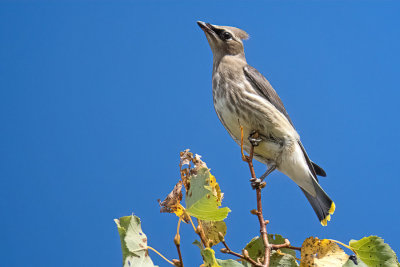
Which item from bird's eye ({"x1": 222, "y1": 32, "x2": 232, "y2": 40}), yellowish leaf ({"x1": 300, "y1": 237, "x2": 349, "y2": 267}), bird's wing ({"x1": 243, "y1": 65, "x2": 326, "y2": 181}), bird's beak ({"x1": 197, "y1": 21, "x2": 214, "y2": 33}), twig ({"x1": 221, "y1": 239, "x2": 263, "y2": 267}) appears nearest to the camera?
twig ({"x1": 221, "y1": 239, "x2": 263, "y2": 267})

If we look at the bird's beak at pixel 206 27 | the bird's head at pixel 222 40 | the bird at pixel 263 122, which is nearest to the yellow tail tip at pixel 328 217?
the bird at pixel 263 122

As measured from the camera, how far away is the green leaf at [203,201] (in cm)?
143

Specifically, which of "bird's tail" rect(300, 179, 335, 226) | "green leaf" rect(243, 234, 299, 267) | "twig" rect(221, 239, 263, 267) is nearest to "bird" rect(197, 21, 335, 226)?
"bird's tail" rect(300, 179, 335, 226)

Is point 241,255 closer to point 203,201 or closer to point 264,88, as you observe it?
point 203,201

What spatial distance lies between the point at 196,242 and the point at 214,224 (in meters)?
0.08

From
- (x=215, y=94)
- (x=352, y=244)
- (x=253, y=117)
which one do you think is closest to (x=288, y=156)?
(x=253, y=117)

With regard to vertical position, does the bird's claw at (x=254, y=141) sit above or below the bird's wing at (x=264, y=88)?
below

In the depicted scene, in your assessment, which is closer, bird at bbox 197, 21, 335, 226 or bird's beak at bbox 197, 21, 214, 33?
bird at bbox 197, 21, 335, 226

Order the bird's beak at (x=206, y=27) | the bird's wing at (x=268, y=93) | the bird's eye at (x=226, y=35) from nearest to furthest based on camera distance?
the bird's wing at (x=268, y=93)
the bird's beak at (x=206, y=27)
the bird's eye at (x=226, y=35)

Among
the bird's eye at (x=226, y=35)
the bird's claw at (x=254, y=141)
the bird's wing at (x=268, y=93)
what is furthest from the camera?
the bird's eye at (x=226, y=35)

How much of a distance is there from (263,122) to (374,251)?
148 centimetres

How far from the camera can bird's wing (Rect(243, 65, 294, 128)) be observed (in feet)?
10.8

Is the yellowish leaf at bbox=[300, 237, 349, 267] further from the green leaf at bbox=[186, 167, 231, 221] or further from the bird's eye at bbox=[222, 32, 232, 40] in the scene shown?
the bird's eye at bbox=[222, 32, 232, 40]

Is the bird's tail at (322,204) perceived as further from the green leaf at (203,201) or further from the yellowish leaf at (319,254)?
the green leaf at (203,201)
